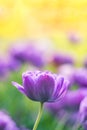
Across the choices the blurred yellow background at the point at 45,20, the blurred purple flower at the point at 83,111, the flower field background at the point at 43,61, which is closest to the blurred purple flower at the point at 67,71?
the flower field background at the point at 43,61

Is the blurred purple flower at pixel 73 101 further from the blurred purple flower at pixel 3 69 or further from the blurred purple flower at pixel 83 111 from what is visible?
the blurred purple flower at pixel 3 69

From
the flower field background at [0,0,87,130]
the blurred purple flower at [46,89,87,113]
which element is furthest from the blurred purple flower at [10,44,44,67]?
the blurred purple flower at [46,89,87,113]

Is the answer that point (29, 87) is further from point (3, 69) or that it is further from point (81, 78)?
point (3, 69)

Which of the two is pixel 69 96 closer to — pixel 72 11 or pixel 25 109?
pixel 25 109

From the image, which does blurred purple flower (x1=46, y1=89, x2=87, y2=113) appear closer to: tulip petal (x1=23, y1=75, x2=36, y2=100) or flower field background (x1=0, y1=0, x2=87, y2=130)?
flower field background (x1=0, y1=0, x2=87, y2=130)

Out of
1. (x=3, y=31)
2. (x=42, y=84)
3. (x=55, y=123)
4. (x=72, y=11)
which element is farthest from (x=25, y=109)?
(x=3, y=31)

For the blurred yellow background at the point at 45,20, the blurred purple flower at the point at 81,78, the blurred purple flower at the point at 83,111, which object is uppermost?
the blurred yellow background at the point at 45,20
